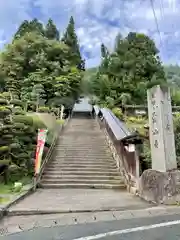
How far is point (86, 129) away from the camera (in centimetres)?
2100

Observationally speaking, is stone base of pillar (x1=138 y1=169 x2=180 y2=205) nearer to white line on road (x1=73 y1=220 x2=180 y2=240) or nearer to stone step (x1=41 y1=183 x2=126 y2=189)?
white line on road (x1=73 y1=220 x2=180 y2=240)

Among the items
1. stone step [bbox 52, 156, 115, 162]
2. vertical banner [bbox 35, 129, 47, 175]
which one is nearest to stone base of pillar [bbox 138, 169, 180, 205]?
vertical banner [bbox 35, 129, 47, 175]

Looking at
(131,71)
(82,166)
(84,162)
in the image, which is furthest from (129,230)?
(131,71)

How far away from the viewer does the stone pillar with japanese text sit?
26.4 ft

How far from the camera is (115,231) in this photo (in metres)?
5.30

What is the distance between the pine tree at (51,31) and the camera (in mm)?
46562

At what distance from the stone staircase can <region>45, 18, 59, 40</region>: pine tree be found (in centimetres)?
3267

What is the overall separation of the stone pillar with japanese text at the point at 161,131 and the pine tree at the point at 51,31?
40256 millimetres

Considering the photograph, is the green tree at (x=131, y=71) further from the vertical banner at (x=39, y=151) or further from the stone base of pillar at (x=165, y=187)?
the stone base of pillar at (x=165, y=187)

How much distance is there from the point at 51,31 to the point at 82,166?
125 feet

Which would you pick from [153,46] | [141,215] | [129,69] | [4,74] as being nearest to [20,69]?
[4,74]

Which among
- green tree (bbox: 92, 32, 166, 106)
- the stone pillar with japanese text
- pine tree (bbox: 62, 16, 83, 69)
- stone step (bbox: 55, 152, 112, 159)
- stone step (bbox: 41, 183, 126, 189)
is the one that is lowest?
stone step (bbox: 41, 183, 126, 189)

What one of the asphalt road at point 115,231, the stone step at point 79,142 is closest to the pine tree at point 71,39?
the stone step at point 79,142

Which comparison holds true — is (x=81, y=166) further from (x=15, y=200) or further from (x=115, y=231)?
(x=115, y=231)
